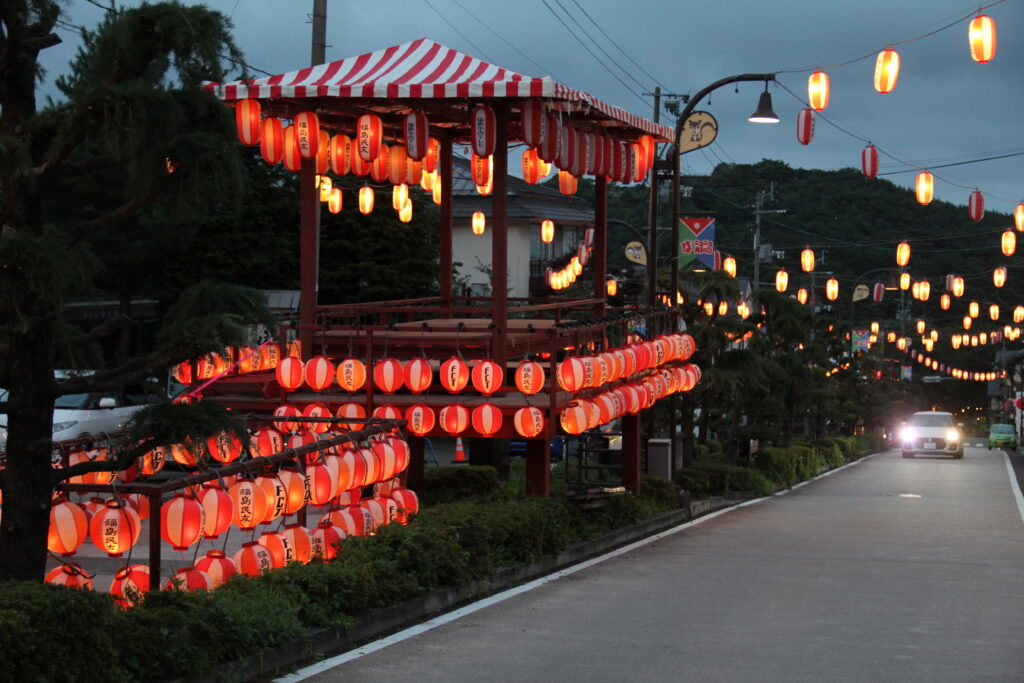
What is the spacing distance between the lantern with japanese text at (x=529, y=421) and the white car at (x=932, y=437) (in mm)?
38788

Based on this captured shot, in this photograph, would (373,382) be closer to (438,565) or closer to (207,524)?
(438,565)

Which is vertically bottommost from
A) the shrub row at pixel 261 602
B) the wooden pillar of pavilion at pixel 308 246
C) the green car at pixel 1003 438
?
the green car at pixel 1003 438

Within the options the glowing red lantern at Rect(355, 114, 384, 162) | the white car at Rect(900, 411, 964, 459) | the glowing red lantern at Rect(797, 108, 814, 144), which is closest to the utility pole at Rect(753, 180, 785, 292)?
the white car at Rect(900, 411, 964, 459)

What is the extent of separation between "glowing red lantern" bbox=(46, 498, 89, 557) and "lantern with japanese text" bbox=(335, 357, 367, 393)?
7047mm

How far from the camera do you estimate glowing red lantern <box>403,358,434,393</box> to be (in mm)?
16328

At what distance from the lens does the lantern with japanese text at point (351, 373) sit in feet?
54.6

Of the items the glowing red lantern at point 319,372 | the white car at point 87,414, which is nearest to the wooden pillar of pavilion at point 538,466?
the glowing red lantern at point 319,372

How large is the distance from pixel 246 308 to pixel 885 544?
478 inches

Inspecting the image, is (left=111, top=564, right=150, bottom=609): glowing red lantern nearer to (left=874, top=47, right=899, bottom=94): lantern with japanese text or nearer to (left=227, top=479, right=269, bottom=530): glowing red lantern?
Result: (left=227, top=479, right=269, bottom=530): glowing red lantern

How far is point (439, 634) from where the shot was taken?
1054 cm

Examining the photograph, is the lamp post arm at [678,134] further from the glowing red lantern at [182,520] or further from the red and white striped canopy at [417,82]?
the glowing red lantern at [182,520]

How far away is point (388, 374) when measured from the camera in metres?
16.5

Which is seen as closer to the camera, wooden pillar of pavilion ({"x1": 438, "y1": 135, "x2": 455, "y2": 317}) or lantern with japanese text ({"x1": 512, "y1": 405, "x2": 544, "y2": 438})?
lantern with japanese text ({"x1": 512, "y1": 405, "x2": 544, "y2": 438})

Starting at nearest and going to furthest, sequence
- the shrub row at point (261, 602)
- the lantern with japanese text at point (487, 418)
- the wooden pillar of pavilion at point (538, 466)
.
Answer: the shrub row at point (261, 602) → the lantern with japanese text at point (487, 418) → the wooden pillar of pavilion at point (538, 466)
